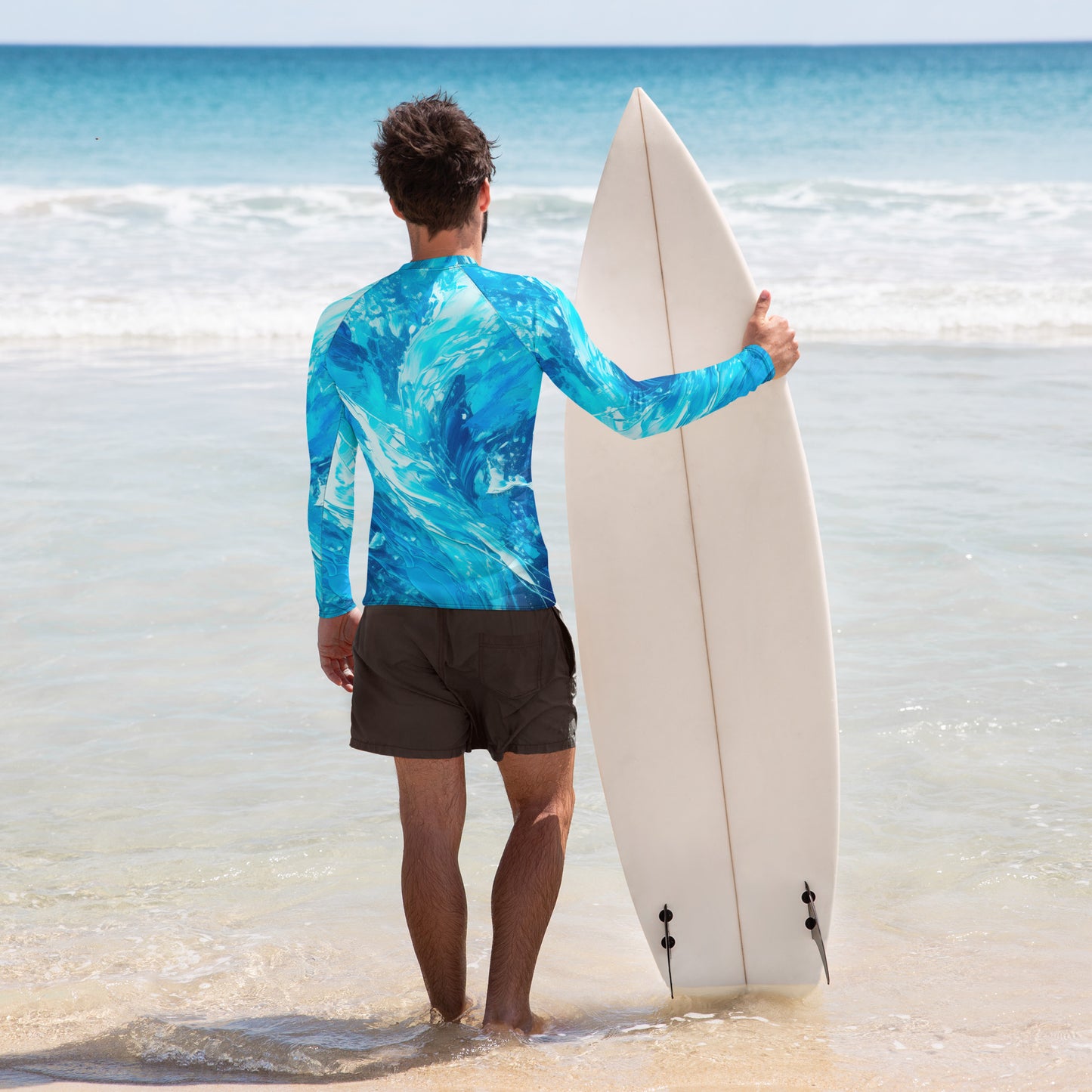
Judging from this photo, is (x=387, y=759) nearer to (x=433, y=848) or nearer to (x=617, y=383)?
(x=433, y=848)

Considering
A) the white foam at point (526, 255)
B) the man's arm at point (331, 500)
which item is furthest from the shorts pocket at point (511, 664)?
the white foam at point (526, 255)

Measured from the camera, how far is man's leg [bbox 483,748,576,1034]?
1931mm

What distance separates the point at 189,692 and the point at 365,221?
1196 cm

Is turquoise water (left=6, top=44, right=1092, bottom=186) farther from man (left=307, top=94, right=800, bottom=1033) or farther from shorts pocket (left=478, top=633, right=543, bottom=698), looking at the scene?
shorts pocket (left=478, top=633, right=543, bottom=698)

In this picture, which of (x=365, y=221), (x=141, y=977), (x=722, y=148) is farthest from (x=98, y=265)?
(x=722, y=148)

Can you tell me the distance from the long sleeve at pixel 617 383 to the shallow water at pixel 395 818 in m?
0.97

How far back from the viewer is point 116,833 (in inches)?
111

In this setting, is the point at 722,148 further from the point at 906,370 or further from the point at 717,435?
the point at 717,435

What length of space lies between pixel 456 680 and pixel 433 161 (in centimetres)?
76

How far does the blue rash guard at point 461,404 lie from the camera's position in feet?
5.86

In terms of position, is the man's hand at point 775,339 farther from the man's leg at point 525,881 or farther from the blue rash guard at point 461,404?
the man's leg at point 525,881

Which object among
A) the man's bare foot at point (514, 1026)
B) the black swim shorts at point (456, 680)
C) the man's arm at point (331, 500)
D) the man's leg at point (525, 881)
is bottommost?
the man's bare foot at point (514, 1026)

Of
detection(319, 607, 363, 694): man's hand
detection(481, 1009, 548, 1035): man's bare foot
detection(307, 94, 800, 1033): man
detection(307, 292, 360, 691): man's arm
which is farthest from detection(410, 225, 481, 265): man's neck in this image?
detection(481, 1009, 548, 1035): man's bare foot

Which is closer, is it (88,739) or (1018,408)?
(88,739)
